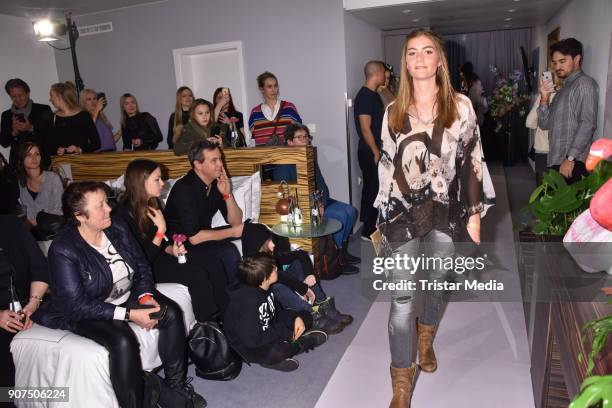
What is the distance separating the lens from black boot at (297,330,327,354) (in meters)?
2.75

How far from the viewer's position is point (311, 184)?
3744mm

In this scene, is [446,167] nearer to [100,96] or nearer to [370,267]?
[370,267]

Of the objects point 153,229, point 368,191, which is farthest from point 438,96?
point 368,191

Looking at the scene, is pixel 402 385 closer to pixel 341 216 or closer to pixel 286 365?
pixel 286 365

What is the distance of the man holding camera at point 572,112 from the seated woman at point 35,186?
12.3 feet

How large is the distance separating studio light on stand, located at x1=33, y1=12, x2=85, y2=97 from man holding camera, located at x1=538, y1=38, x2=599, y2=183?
514 centimetres

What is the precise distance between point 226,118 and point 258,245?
194cm

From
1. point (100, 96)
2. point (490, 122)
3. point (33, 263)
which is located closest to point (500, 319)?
point (33, 263)

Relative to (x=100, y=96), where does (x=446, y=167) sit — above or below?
below

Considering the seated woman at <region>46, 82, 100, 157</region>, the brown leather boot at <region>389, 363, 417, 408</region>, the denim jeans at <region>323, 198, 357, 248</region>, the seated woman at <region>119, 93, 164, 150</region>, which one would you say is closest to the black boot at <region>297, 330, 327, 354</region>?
the brown leather boot at <region>389, 363, 417, 408</region>

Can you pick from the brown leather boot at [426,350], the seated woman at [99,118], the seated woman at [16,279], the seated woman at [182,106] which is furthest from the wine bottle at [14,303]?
the seated woman at [99,118]

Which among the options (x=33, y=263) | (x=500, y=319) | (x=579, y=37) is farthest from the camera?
(x=579, y=37)

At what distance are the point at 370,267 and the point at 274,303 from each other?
1.52 m

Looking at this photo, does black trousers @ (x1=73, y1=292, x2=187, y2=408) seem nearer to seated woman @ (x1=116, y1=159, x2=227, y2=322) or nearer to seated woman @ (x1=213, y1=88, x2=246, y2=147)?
seated woman @ (x1=116, y1=159, x2=227, y2=322)
